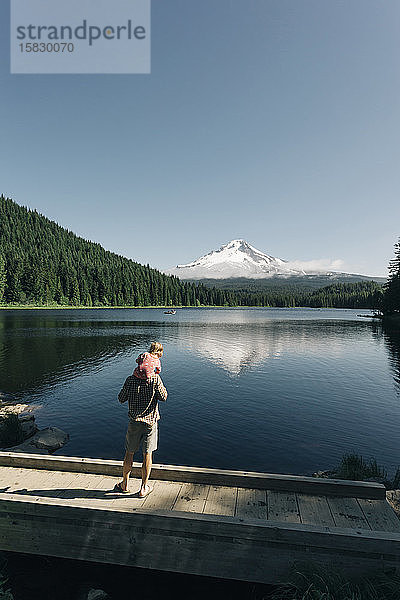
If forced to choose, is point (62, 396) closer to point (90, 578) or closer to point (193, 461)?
point (193, 461)

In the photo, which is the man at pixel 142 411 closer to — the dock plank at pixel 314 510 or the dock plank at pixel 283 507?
the dock plank at pixel 283 507

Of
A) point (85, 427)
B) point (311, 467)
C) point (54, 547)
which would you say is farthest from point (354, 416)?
point (54, 547)

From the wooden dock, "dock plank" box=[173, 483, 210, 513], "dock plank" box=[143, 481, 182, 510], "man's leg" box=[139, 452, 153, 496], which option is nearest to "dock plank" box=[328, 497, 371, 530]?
the wooden dock

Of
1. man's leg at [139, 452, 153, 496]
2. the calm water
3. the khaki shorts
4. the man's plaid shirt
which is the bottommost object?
the calm water

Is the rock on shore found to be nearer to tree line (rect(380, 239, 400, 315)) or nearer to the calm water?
the calm water

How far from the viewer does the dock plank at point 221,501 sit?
831 centimetres

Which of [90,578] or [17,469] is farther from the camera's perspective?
[17,469]

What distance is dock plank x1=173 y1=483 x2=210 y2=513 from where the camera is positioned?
8.42 meters

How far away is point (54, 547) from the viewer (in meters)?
8.12

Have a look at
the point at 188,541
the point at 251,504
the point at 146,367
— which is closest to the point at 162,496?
the point at 188,541

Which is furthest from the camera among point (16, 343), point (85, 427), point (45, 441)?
point (16, 343)

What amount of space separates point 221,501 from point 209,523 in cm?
136

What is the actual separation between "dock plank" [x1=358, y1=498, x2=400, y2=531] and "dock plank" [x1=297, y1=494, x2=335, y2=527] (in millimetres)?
919

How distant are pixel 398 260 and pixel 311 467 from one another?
122 meters
